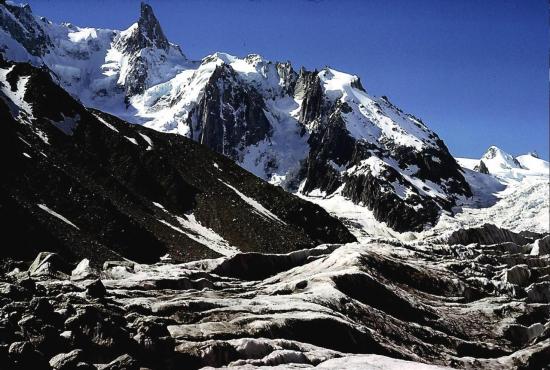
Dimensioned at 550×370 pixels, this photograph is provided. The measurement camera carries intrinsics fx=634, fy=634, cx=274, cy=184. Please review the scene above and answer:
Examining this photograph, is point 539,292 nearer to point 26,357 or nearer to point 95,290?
point 95,290

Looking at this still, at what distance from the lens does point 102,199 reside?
498 feet

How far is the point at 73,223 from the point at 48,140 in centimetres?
Result: 4231

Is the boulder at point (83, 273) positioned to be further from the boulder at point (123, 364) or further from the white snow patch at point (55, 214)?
the white snow patch at point (55, 214)

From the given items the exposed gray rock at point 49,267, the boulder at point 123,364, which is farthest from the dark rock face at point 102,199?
the boulder at point 123,364

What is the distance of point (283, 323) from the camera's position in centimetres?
5962

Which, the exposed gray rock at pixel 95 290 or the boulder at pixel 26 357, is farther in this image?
the exposed gray rock at pixel 95 290

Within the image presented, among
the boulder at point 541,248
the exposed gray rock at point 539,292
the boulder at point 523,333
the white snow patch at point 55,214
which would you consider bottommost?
the white snow patch at point 55,214

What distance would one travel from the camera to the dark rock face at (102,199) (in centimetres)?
13000

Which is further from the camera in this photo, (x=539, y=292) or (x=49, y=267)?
(x=539, y=292)

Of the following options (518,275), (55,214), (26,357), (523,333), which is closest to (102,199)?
(55,214)

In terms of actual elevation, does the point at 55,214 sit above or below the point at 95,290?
below

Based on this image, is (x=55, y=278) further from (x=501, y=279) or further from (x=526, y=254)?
(x=526, y=254)

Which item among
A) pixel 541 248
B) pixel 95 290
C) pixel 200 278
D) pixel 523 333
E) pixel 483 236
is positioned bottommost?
pixel 95 290

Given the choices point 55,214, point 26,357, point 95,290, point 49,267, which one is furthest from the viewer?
point 55,214
